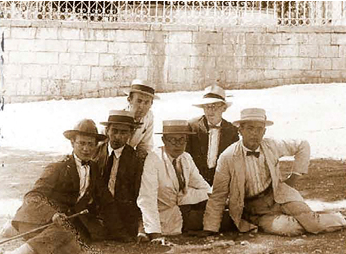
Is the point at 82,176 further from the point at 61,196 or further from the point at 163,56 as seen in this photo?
the point at 163,56

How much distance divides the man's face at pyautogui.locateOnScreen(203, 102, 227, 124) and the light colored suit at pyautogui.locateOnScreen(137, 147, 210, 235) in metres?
0.57

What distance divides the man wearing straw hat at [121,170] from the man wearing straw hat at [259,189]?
47cm

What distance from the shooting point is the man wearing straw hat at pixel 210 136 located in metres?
3.44

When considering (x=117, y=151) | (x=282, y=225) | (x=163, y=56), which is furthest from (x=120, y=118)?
(x=163, y=56)

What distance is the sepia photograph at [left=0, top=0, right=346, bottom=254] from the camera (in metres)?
2.61

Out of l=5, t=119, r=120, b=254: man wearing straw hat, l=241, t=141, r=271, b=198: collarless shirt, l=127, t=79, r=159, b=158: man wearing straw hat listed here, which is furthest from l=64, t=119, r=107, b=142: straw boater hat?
l=241, t=141, r=271, b=198: collarless shirt

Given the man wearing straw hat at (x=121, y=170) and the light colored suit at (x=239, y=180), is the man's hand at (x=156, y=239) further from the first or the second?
the light colored suit at (x=239, y=180)

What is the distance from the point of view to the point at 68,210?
8.40 ft

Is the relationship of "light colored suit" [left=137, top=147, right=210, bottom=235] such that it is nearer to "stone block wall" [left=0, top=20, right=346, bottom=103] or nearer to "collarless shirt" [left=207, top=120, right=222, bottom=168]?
"collarless shirt" [left=207, top=120, right=222, bottom=168]

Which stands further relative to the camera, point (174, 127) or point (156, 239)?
point (174, 127)

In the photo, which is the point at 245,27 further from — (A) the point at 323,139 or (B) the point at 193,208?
(B) the point at 193,208

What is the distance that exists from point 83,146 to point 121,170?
30 centimetres

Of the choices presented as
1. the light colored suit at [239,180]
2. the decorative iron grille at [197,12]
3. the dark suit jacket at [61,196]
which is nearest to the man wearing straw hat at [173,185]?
the light colored suit at [239,180]

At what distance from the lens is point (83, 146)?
2.60 metres
